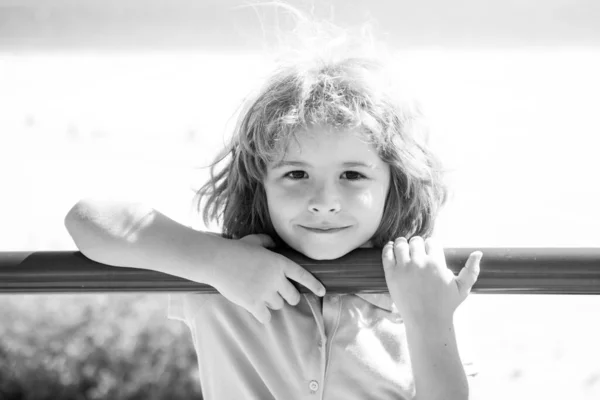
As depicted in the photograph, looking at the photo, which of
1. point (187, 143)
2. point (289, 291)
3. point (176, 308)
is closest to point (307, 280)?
point (289, 291)

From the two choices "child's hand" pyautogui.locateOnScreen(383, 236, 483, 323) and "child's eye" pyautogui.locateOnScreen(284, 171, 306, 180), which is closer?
"child's hand" pyautogui.locateOnScreen(383, 236, 483, 323)

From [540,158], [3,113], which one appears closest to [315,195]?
[540,158]

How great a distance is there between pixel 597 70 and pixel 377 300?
4.73 metres

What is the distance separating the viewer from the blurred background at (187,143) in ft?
13.4

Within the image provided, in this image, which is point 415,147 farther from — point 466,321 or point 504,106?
point 504,106

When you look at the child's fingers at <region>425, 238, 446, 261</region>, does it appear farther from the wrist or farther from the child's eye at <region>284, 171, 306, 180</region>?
the child's eye at <region>284, 171, 306, 180</region>

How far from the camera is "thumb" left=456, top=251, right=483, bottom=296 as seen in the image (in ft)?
2.91

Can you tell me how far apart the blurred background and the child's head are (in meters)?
2.96

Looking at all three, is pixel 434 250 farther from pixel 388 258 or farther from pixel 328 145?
pixel 328 145

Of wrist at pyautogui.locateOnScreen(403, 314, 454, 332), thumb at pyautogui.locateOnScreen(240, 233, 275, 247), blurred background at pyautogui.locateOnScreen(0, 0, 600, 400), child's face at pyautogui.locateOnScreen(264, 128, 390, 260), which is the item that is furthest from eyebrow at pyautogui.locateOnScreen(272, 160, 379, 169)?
blurred background at pyautogui.locateOnScreen(0, 0, 600, 400)

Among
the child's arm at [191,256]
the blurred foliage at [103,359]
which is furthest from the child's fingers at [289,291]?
the blurred foliage at [103,359]

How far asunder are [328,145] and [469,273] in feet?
0.91

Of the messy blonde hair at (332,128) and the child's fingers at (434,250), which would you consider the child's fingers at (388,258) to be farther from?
the messy blonde hair at (332,128)

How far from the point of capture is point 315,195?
982 millimetres
